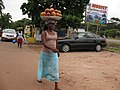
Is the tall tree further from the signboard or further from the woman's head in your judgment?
the woman's head

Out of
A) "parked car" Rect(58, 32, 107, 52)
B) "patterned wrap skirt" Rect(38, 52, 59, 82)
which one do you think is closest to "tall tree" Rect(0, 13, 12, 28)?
"parked car" Rect(58, 32, 107, 52)

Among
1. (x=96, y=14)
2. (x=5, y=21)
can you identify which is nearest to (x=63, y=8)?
(x=96, y=14)

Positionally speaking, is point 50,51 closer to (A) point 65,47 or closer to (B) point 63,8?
(A) point 65,47

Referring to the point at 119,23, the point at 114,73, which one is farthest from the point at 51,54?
the point at 119,23

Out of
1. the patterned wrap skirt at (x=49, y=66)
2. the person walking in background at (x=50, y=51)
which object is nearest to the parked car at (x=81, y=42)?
the patterned wrap skirt at (x=49, y=66)

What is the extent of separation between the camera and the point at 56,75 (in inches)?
269

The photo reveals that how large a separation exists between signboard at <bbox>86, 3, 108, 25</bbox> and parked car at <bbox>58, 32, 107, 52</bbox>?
930cm

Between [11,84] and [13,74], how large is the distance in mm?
1470

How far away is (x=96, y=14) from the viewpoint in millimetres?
29469

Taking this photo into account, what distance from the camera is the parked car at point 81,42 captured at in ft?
59.6

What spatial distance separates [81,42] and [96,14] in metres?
11.6

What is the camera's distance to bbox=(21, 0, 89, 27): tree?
22.1m

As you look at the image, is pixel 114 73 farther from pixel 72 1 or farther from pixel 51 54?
pixel 72 1

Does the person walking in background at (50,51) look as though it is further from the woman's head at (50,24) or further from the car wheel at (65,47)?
the car wheel at (65,47)
